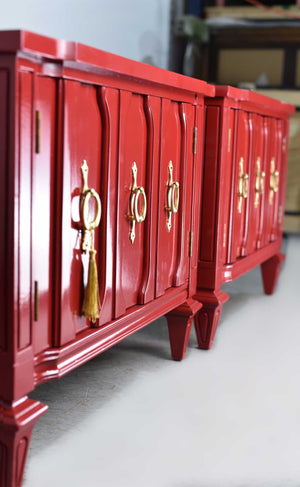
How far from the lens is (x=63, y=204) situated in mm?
1067

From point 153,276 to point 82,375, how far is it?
349 mm

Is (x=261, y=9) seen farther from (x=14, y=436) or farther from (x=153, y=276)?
(x=14, y=436)

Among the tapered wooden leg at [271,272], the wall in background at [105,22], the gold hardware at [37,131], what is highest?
the wall in background at [105,22]

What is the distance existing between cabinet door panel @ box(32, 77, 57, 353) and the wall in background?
1.30m

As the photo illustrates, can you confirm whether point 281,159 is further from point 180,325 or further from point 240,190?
point 180,325

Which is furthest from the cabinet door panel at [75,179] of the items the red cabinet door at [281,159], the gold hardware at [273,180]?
the red cabinet door at [281,159]

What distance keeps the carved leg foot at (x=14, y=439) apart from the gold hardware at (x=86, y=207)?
1.03 ft

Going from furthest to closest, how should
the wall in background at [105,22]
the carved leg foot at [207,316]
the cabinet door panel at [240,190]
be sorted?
the wall in background at [105,22] < the cabinet door panel at [240,190] < the carved leg foot at [207,316]

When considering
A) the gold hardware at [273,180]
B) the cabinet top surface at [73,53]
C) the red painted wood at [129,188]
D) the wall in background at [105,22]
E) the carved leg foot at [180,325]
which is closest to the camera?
the cabinet top surface at [73,53]

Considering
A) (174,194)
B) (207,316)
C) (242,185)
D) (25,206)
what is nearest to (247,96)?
(242,185)

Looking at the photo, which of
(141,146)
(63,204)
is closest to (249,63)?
(141,146)

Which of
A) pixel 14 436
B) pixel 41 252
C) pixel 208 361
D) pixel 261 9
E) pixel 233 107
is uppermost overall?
pixel 261 9

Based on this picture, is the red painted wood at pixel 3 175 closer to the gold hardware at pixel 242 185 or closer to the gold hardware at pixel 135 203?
the gold hardware at pixel 135 203

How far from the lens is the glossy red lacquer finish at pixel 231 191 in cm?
180
